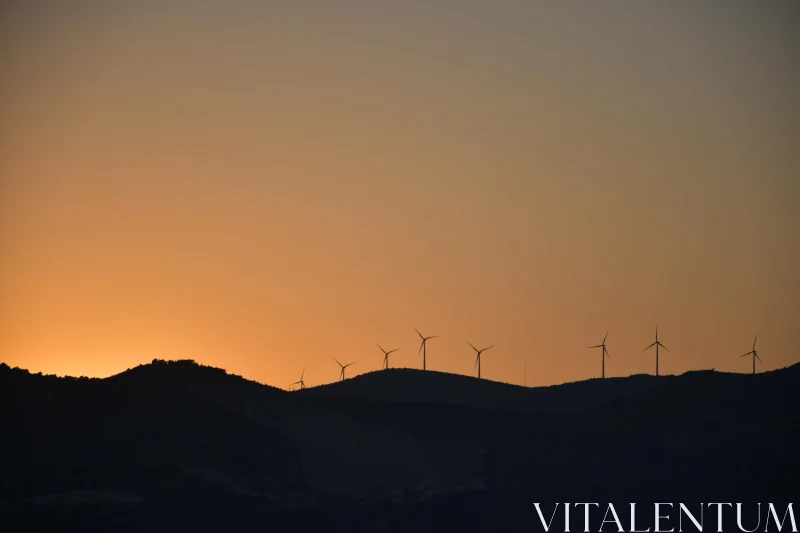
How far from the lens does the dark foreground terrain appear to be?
475 feet

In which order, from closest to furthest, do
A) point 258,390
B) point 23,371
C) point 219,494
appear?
point 219,494 → point 23,371 → point 258,390

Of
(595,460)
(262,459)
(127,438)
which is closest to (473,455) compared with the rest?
(595,460)

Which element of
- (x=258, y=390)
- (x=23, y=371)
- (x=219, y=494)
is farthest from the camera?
(x=258, y=390)

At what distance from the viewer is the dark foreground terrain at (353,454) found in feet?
475

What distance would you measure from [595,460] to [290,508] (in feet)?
112

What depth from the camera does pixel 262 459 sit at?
15762 centimetres

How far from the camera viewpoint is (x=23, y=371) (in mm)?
163500

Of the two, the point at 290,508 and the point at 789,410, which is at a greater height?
the point at 789,410

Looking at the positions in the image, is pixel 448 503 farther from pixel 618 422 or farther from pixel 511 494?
pixel 618 422

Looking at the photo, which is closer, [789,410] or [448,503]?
[448,503]

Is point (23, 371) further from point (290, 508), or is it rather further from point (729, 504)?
point (729, 504)

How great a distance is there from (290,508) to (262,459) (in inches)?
361

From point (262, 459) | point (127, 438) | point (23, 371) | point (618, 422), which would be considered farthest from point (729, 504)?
point (23, 371)

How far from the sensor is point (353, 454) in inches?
6545
